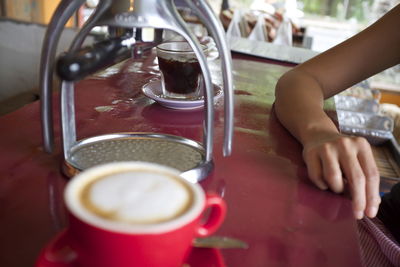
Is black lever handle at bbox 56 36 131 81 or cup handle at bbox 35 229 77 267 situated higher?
black lever handle at bbox 56 36 131 81

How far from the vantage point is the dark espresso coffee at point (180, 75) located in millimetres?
914

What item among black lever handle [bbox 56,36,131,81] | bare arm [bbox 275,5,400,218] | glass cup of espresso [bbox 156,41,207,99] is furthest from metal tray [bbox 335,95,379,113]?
black lever handle [bbox 56,36,131,81]

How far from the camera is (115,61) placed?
477 millimetres

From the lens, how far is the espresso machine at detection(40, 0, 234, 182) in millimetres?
482

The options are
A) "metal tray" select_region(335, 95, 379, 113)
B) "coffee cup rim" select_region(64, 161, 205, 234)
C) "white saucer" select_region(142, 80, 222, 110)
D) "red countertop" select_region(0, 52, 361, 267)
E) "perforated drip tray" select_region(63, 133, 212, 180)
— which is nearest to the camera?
"coffee cup rim" select_region(64, 161, 205, 234)

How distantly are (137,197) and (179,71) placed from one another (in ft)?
1.96

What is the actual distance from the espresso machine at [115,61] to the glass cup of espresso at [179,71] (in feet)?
0.84

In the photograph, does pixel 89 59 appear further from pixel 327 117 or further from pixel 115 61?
pixel 327 117

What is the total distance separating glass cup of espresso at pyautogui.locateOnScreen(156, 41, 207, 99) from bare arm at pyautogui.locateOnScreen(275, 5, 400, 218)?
190 millimetres

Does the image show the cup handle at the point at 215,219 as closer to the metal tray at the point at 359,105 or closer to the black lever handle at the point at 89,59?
the black lever handle at the point at 89,59

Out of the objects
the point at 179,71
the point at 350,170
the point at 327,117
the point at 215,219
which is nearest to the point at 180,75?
the point at 179,71

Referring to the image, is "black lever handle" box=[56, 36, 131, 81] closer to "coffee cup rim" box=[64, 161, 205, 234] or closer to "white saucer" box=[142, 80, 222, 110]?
"coffee cup rim" box=[64, 161, 205, 234]

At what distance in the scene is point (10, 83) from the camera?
1943 mm

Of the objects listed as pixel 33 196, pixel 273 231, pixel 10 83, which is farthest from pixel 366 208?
pixel 10 83
